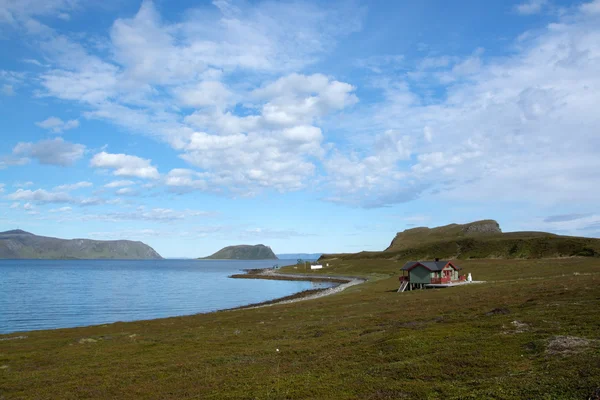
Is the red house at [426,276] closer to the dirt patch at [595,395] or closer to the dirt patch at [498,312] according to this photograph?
the dirt patch at [498,312]

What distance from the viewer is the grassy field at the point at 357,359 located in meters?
17.9

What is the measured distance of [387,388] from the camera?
18125mm

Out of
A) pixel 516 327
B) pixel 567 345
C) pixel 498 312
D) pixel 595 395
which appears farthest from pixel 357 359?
pixel 498 312

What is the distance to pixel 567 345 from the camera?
827 inches

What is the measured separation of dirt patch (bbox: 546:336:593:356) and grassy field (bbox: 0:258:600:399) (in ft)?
0.15

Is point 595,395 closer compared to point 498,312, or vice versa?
point 595,395

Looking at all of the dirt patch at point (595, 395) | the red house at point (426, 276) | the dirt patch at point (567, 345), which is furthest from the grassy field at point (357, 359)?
the red house at point (426, 276)

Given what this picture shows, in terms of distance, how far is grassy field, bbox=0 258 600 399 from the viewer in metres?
17.9

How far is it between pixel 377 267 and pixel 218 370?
538 ft

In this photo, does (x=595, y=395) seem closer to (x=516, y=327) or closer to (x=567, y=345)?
(x=567, y=345)

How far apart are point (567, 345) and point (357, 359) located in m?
11.1

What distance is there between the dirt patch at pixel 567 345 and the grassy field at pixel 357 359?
47mm

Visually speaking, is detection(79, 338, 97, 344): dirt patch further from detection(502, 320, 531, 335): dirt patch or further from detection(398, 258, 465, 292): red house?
detection(398, 258, 465, 292): red house

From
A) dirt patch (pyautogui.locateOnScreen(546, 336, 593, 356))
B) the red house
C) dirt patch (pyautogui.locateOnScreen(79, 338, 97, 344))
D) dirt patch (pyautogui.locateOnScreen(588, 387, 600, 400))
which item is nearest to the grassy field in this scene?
dirt patch (pyautogui.locateOnScreen(546, 336, 593, 356))
